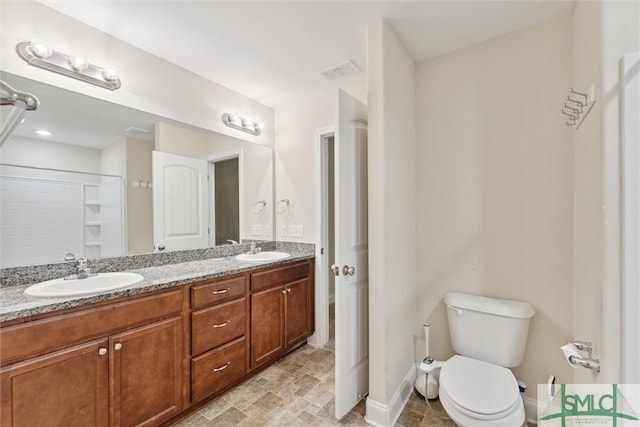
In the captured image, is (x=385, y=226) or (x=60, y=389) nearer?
(x=60, y=389)

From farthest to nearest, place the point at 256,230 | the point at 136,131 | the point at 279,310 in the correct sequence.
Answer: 1. the point at 256,230
2. the point at 279,310
3. the point at 136,131

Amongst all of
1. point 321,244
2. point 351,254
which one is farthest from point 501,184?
point 321,244

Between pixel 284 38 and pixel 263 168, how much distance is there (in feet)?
4.33

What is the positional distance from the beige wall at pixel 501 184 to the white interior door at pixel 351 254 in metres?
0.53

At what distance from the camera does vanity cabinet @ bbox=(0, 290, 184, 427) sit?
1093 millimetres

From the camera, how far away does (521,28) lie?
5.63 ft

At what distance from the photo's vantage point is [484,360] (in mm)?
1646

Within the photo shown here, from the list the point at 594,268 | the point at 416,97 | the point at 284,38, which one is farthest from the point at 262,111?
the point at 594,268

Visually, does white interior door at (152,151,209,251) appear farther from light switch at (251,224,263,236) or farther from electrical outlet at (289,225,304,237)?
electrical outlet at (289,225,304,237)

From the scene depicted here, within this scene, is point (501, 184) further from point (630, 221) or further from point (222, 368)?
point (222, 368)

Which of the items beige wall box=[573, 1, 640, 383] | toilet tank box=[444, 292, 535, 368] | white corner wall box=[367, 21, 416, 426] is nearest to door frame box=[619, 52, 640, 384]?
beige wall box=[573, 1, 640, 383]

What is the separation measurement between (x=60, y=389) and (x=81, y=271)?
0.65 metres

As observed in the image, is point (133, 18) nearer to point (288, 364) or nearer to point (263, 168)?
point (263, 168)

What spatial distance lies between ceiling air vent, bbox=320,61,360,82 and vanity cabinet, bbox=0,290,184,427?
204cm
